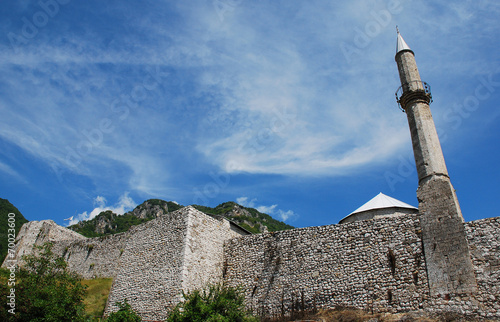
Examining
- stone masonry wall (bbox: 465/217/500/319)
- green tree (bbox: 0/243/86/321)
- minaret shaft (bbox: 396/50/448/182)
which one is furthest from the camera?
minaret shaft (bbox: 396/50/448/182)

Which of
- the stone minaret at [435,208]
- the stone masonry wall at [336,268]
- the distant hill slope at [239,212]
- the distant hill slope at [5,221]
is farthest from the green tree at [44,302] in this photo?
the distant hill slope at [239,212]

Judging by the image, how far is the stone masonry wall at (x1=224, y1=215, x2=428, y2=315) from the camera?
15352mm

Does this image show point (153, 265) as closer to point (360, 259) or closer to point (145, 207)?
point (360, 259)

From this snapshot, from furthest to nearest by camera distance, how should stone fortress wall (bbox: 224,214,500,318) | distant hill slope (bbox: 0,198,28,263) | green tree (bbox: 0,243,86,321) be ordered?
1. distant hill slope (bbox: 0,198,28,263)
2. green tree (bbox: 0,243,86,321)
3. stone fortress wall (bbox: 224,214,500,318)

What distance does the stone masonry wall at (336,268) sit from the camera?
604 inches

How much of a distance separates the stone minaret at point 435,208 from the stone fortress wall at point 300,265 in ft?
1.07

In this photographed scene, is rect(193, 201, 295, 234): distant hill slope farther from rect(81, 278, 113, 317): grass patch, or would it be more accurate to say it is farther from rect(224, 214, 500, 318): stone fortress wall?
rect(224, 214, 500, 318): stone fortress wall

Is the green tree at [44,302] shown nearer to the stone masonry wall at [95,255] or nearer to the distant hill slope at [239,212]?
the stone masonry wall at [95,255]

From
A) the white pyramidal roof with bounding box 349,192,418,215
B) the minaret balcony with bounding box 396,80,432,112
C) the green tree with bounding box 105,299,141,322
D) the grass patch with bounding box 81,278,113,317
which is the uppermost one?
the minaret balcony with bounding box 396,80,432,112

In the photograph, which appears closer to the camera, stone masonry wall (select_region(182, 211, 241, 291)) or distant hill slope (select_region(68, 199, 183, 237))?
stone masonry wall (select_region(182, 211, 241, 291))

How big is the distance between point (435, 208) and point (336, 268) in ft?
17.0

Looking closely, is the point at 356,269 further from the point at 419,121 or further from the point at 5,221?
the point at 5,221

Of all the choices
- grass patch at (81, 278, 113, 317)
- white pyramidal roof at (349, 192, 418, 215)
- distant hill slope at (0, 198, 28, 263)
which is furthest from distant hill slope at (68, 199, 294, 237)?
white pyramidal roof at (349, 192, 418, 215)

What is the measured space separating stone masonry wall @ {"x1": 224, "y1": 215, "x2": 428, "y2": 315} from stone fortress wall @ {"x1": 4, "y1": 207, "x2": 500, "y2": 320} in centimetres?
4
